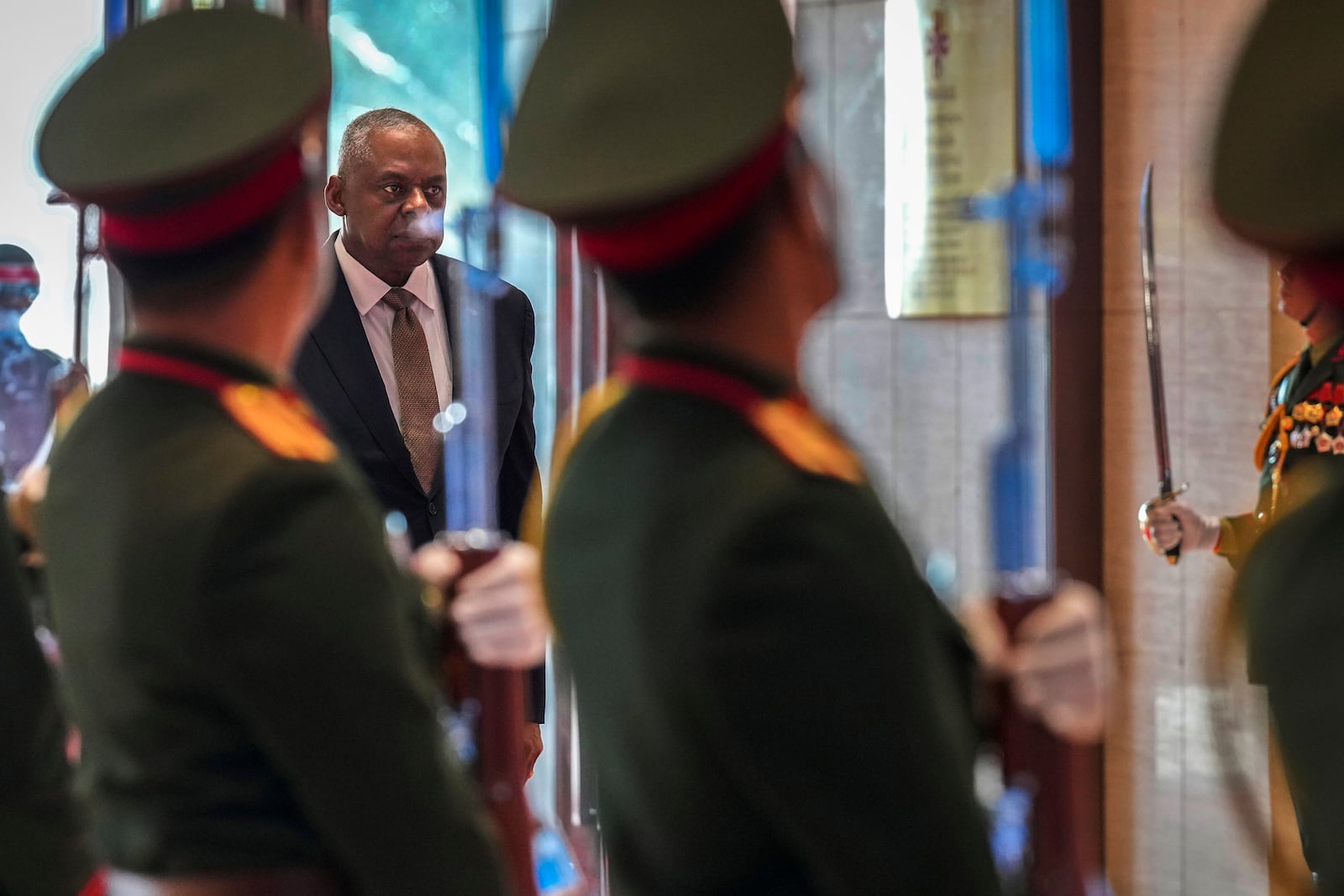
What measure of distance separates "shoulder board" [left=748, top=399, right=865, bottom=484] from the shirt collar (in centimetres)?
175

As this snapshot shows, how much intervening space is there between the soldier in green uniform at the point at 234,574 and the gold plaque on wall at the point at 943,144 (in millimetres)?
2231

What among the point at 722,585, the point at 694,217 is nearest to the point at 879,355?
the point at 694,217

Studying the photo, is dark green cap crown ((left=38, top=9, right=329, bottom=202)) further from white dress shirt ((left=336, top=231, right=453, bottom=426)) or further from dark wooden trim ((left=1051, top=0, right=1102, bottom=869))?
dark wooden trim ((left=1051, top=0, right=1102, bottom=869))

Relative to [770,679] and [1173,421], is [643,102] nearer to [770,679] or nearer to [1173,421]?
[770,679]

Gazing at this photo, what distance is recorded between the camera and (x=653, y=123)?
1192 millimetres

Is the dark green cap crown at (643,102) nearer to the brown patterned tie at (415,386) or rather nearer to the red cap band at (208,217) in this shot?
the red cap band at (208,217)

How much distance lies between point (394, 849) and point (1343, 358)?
213 cm

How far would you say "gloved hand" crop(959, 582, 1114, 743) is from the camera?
1234 millimetres

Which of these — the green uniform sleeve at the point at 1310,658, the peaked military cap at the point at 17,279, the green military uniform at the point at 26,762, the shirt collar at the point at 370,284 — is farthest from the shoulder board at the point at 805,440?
the peaked military cap at the point at 17,279

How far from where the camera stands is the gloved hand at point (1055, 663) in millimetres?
1234

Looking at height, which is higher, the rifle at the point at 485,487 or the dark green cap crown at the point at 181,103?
the dark green cap crown at the point at 181,103

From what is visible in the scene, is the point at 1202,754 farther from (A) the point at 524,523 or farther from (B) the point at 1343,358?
A: (A) the point at 524,523

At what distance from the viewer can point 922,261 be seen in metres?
3.56

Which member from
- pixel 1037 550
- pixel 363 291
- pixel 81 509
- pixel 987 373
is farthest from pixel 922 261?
pixel 81 509
